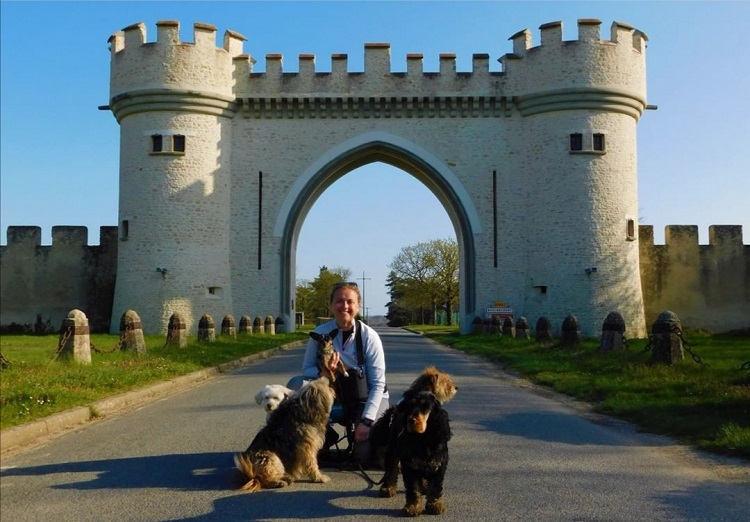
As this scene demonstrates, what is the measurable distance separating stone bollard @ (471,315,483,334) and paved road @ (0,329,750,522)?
2174 cm

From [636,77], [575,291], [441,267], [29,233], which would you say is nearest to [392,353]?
[575,291]

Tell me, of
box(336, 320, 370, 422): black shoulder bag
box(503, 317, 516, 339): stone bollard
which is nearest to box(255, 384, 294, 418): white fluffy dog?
box(336, 320, 370, 422): black shoulder bag

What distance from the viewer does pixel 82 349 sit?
1238 centimetres

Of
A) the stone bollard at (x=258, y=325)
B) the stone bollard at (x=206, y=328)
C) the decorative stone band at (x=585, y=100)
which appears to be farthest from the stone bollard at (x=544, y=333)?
the decorative stone band at (x=585, y=100)

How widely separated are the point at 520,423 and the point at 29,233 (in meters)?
30.1

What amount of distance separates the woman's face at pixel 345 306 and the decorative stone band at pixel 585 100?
85.2 ft

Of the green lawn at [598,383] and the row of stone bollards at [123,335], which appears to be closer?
the green lawn at [598,383]

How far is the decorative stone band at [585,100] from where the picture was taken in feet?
97.4

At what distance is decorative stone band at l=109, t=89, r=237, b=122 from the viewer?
97.8 ft

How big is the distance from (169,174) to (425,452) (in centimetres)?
2712

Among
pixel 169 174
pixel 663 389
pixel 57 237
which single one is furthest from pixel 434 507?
pixel 57 237

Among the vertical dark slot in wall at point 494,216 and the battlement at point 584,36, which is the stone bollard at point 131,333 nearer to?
the vertical dark slot in wall at point 494,216

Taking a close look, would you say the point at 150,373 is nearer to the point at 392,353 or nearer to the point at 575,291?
the point at 392,353

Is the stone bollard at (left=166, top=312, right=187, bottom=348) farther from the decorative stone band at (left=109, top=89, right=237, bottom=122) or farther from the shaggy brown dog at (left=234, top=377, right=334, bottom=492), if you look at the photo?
the decorative stone band at (left=109, top=89, right=237, bottom=122)
